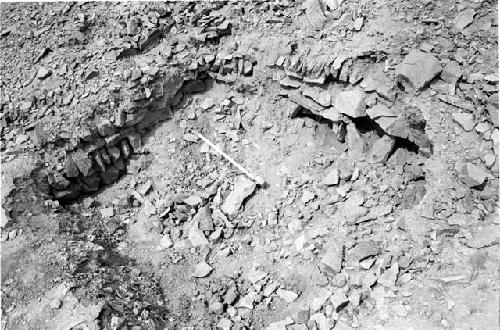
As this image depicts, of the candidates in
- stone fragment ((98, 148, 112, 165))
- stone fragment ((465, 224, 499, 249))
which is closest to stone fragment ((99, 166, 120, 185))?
stone fragment ((98, 148, 112, 165))

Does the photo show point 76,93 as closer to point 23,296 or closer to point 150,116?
point 150,116

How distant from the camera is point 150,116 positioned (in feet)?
29.0

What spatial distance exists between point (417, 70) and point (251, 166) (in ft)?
9.89

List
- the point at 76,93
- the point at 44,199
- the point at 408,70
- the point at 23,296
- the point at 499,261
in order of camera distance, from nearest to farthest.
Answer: the point at 499,261
the point at 23,296
the point at 408,70
the point at 44,199
the point at 76,93

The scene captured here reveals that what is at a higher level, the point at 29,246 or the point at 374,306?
the point at 29,246

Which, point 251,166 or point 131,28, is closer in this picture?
point 251,166

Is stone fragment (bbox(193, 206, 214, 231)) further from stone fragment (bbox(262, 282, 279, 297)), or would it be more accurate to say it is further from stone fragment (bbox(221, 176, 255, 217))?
stone fragment (bbox(262, 282, 279, 297))

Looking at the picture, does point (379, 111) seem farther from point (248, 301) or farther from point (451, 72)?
point (248, 301)

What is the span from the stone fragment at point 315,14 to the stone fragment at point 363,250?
370 cm

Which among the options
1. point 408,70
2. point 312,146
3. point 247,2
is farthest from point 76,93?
point 408,70

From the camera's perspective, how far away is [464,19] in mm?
7039

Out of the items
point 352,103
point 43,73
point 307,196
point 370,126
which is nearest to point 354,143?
point 370,126

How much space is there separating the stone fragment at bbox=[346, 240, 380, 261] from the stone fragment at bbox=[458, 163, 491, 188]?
4.66ft

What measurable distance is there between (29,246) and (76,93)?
9.63 ft
